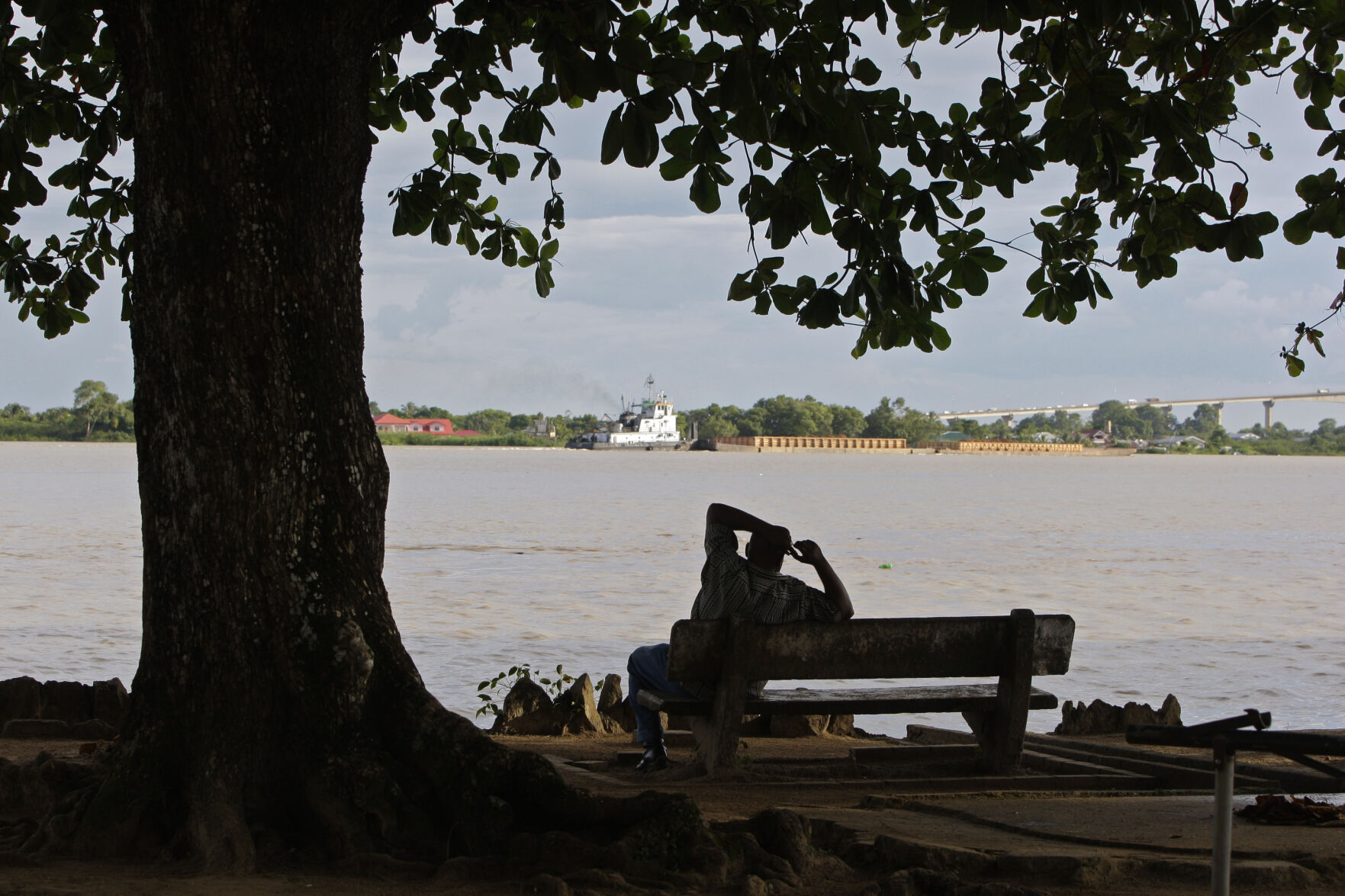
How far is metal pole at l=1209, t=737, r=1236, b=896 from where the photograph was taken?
2508 millimetres

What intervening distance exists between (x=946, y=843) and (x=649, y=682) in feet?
6.58

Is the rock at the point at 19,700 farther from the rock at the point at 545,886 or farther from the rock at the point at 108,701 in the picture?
the rock at the point at 545,886

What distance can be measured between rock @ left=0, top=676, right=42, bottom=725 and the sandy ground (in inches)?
35.1

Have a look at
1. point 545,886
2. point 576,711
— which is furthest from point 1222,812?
point 576,711

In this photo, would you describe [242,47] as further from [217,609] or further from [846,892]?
[846,892]

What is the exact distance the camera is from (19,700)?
258 inches

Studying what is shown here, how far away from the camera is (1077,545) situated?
71.8ft

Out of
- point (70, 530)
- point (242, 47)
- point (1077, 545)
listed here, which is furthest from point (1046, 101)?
point (70, 530)

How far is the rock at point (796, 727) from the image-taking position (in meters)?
7.09

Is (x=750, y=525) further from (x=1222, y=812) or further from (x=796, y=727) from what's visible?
(x=1222, y=812)

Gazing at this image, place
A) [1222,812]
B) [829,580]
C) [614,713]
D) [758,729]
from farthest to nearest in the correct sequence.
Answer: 1. [614,713]
2. [758,729]
3. [829,580]
4. [1222,812]

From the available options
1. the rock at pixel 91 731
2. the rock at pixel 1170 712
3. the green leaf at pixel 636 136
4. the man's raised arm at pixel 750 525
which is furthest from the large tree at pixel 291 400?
the rock at pixel 1170 712

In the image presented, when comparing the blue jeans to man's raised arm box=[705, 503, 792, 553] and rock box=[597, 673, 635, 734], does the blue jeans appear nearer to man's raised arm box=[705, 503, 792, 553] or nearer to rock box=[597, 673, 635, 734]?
man's raised arm box=[705, 503, 792, 553]

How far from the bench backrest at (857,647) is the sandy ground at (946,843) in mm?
464
